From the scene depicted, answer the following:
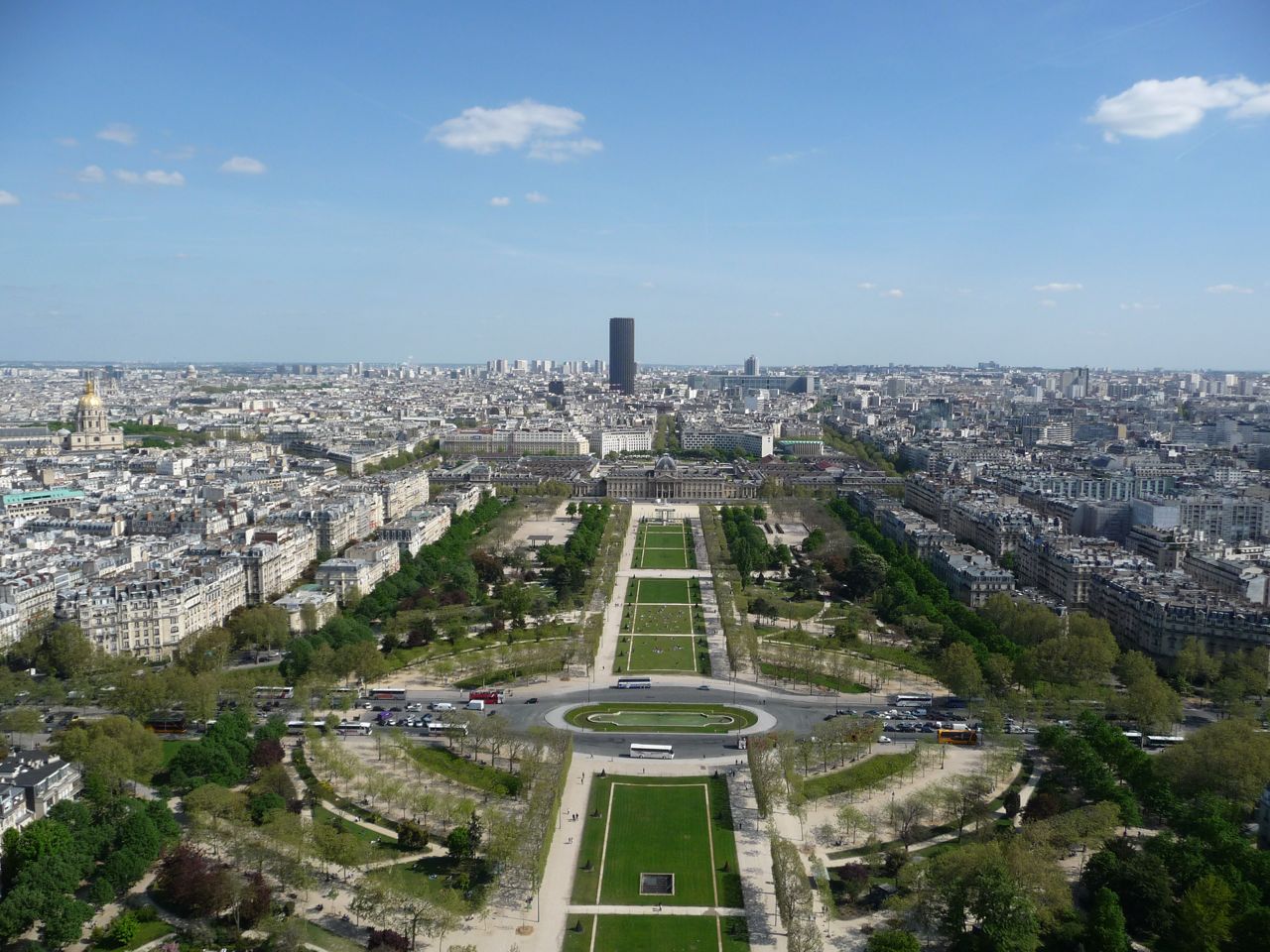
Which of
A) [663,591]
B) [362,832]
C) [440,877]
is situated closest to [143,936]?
[362,832]

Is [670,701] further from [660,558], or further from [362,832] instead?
[660,558]

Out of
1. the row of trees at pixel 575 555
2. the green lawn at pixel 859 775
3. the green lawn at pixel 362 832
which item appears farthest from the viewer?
the row of trees at pixel 575 555

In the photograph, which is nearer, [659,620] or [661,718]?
[661,718]

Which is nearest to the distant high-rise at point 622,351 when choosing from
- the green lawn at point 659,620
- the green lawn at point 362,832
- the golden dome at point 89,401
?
the golden dome at point 89,401

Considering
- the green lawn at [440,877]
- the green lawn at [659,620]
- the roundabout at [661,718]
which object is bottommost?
the green lawn at [440,877]

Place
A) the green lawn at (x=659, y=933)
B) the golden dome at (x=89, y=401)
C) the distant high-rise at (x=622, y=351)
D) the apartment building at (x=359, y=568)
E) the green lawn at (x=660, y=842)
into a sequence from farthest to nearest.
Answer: the distant high-rise at (x=622, y=351), the golden dome at (x=89, y=401), the apartment building at (x=359, y=568), the green lawn at (x=660, y=842), the green lawn at (x=659, y=933)

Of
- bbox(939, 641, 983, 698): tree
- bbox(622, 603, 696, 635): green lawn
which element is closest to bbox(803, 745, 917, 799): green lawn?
bbox(939, 641, 983, 698): tree

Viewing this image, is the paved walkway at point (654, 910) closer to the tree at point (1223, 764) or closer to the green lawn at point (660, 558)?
the tree at point (1223, 764)
